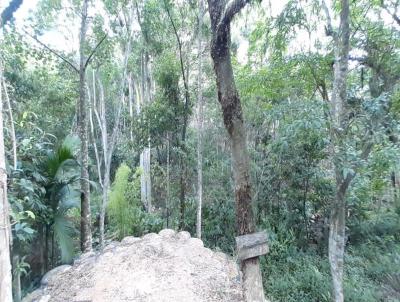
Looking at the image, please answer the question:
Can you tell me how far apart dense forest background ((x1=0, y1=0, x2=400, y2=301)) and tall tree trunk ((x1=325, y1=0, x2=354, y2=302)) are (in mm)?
30

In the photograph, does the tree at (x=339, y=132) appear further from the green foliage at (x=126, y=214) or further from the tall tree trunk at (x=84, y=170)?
the green foliage at (x=126, y=214)

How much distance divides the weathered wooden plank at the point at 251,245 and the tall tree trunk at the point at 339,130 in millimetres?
1082

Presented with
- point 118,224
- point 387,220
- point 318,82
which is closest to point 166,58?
point 318,82

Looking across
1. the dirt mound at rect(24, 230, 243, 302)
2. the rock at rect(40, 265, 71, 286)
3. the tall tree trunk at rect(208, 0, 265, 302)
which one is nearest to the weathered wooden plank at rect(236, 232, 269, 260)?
the tall tree trunk at rect(208, 0, 265, 302)

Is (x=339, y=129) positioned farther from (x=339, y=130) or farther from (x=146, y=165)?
(x=146, y=165)

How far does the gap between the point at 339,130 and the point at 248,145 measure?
305cm

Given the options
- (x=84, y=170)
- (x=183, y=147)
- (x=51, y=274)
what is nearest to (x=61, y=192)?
(x=84, y=170)

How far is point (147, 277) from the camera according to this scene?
3.83 metres

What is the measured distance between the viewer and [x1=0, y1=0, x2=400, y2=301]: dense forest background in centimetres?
328

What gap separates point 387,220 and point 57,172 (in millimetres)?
5622

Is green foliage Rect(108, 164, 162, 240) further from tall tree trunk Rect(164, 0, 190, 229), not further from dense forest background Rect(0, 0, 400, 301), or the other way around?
tall tree trunk Rect(164, 0, 190, 229)

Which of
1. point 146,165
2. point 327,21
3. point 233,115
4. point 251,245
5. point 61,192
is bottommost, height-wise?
point 251,245

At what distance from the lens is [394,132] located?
290 cm

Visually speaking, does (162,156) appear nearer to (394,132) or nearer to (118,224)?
(118,224)
